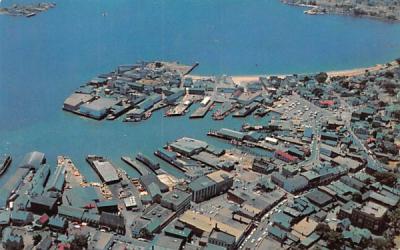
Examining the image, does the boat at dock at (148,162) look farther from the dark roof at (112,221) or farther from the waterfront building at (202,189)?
the dark roof at (112,221)

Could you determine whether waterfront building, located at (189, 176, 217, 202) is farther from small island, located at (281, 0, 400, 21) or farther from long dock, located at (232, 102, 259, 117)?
small island, located at (281, 0, 400, 21)

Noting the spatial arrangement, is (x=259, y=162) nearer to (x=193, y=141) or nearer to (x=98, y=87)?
(x=193, y=141)

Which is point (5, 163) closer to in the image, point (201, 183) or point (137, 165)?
point (137, 165)

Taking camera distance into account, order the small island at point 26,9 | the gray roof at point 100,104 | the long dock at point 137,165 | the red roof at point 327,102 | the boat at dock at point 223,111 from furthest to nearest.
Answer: the small island at point 26,9
the red roof at point 327,102
the boat at dock at point 223,111
the gray roof at point 100,104
the long dock at point 137,165

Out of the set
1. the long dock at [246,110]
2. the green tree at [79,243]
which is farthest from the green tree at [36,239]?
the long dock at [246,110]

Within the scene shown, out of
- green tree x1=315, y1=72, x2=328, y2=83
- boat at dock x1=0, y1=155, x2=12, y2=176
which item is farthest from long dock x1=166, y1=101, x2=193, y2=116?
green tree x1=315, y1=72, x2=328, y2=83

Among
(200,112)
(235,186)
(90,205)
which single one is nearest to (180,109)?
(200,112)

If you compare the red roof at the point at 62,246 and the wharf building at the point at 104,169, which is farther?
the wharf building at the point at 104,169
